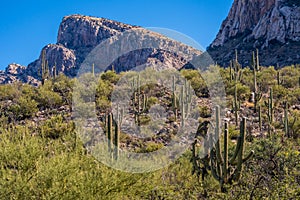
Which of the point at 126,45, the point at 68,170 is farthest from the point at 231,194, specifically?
the point at 126,45

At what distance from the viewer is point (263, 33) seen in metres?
56.8

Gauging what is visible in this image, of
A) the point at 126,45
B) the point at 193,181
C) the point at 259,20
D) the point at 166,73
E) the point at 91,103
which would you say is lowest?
the point at 193,181

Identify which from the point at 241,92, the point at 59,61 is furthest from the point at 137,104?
the point at 59,61

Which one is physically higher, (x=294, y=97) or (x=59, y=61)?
(x=59, y=61)

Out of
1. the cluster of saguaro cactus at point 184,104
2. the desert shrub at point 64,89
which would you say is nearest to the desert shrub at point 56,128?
the desert shrub at point 64,89

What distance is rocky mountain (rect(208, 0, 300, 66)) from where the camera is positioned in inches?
1928

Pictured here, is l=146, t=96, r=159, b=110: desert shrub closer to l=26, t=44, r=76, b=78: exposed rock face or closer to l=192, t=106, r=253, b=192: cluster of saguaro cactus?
l=192, t=106, r=253, b=192: cluster of saguaro cactus

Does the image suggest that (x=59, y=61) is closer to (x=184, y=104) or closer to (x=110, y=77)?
(x=110, y=77)

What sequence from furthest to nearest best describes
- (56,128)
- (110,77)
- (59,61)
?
(59,61), (110,77), (56,128)

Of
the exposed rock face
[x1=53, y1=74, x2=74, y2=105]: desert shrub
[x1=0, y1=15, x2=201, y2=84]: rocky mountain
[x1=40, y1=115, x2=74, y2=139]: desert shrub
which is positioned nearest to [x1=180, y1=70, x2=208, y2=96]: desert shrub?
[x1=53, y1=74, x2=74, y2=105]: desert shrub

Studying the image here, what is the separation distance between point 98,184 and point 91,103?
13.4 m

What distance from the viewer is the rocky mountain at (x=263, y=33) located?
49.0m

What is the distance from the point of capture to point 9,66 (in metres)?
105

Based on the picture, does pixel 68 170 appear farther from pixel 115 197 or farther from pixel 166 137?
pixel 166 137
